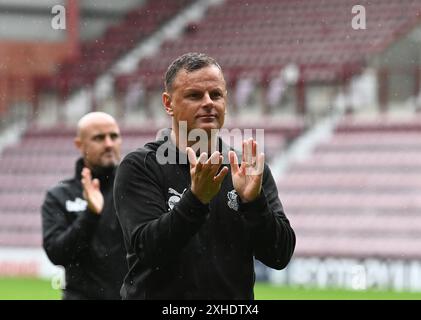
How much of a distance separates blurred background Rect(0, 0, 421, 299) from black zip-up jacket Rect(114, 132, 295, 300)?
889 centimetres

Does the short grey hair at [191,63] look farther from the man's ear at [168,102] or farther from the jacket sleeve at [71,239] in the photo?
the jacket sleeve at [71,239]

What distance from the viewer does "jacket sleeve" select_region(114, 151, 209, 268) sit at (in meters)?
3.67

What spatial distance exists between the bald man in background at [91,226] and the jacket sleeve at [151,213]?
1841mm

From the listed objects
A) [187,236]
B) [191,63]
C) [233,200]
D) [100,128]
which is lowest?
[187,236]

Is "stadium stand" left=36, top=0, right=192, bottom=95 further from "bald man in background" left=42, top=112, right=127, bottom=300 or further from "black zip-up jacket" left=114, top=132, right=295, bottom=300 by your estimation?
"black zip-up jacket" left=114, top=132, right=295, bottom=300

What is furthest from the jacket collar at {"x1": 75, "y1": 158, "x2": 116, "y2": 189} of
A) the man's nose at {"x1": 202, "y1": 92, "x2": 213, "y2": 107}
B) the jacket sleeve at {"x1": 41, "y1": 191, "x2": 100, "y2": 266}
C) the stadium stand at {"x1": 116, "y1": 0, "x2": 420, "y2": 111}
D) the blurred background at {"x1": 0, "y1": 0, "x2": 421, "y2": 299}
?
the stadium stand at {"x1": 116, "y1": 0, "x2": 420, "y2": 111}

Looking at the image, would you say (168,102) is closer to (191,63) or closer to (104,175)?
(191,63)

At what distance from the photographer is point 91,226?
19.4 feet

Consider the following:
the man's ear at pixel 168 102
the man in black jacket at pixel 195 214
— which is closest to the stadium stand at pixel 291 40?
the man's ear at pixel 168 102

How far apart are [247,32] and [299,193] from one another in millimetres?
4651

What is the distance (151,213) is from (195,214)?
218 millimetres

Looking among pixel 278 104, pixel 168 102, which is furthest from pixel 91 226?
pixel 278 104
